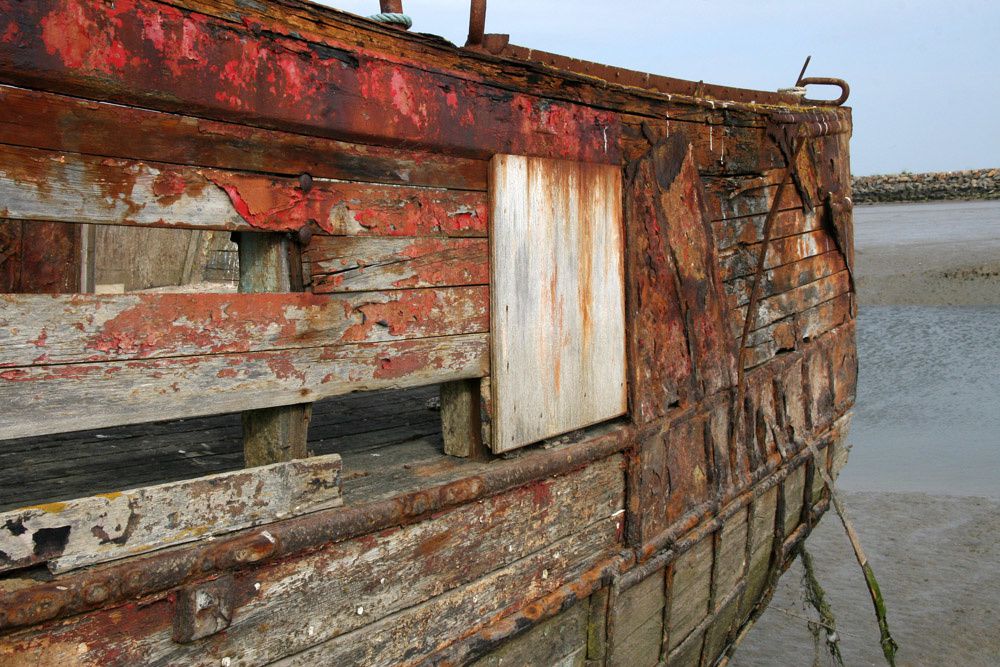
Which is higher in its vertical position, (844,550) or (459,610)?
(459,610)

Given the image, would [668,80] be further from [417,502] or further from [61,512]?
[61,512]

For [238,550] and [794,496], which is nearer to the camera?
[238,550]

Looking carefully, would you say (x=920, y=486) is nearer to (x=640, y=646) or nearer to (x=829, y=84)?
(x=829, y=84)

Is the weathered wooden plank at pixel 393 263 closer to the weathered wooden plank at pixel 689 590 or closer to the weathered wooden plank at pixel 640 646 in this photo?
the weathered wooden plank at pixel 640 646

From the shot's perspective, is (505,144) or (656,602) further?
(656,602)

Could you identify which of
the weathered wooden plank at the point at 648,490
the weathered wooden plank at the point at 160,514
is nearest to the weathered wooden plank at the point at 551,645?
the weathered wooden plank at the point at 648,490

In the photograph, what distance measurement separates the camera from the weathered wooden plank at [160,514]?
1863mm

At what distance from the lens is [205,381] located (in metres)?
2.19

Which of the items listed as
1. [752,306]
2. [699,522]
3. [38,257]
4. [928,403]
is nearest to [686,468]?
[699,522]

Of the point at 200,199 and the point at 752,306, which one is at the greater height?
the point at 200,199

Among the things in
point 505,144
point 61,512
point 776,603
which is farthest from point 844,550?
point 61,512

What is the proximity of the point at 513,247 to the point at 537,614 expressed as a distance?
1.27 m

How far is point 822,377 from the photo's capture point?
238 inches

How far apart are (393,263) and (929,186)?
181ft
